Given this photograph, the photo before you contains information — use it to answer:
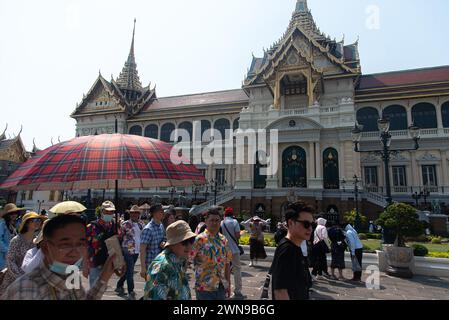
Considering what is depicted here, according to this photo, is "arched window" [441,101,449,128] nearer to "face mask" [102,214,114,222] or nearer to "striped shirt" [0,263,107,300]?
"face mask" [102,214,114,222]

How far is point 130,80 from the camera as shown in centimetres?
4397

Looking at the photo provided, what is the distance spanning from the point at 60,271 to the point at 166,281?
1.00 meters

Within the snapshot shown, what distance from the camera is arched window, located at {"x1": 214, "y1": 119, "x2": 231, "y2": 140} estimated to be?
3228cm

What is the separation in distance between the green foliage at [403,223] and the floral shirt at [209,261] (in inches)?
270

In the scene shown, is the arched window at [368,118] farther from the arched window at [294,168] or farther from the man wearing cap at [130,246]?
the man wearing cap at [130,246]

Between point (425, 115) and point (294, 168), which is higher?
point (425, 115)

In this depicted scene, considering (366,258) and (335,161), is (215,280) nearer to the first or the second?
(366,258)

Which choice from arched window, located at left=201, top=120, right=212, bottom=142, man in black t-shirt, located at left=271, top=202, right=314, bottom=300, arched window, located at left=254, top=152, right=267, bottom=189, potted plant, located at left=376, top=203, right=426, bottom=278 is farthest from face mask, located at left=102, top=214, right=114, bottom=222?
arched window, located at left=201, top=120, right=212, bottom=142

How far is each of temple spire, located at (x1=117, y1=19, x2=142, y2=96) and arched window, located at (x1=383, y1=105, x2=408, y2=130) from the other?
33.9 meters

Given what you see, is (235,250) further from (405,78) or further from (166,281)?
(405,78)

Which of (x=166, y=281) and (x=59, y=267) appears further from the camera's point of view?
(x=166, y=281)

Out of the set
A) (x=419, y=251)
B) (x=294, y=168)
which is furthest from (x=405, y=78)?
(x=419, y=251)

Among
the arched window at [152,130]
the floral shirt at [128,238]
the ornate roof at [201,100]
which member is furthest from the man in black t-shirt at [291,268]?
the arched window at [152,130]

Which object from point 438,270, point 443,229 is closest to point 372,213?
point 443,229
